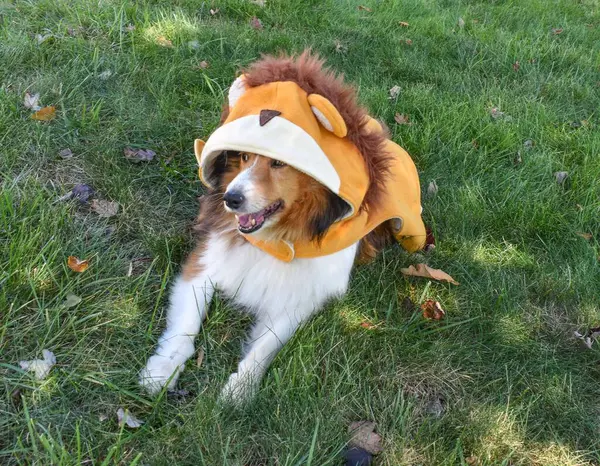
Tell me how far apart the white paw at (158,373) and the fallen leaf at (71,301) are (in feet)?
1.46

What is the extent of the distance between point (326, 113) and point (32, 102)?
243 centimetres

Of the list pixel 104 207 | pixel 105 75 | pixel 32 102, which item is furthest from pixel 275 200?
pixel 105 75

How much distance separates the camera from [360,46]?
17.2 feet

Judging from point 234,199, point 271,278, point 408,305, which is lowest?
point 408,305

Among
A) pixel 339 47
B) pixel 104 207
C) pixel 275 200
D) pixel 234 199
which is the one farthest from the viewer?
pixel 339 47

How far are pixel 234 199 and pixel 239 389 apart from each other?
0.81 meters

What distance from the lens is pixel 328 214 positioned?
95.0 inches

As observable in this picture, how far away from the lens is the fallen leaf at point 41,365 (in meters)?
2.15

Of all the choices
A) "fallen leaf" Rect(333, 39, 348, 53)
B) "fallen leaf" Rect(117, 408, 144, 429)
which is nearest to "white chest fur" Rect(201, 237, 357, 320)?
"fallen leaf" Rect(117, 408, 144, 429)

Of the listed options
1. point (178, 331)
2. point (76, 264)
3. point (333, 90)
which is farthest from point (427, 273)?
point (76, 264)

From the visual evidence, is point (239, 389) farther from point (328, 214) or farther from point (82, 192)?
point (82, 192)

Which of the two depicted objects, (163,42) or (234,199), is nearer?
(234,199)

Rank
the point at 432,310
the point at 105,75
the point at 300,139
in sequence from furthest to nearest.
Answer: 1. the point at 105,75
2. the point at 432,310
3. the point at 300,139

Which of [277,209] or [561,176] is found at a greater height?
[277,209]
